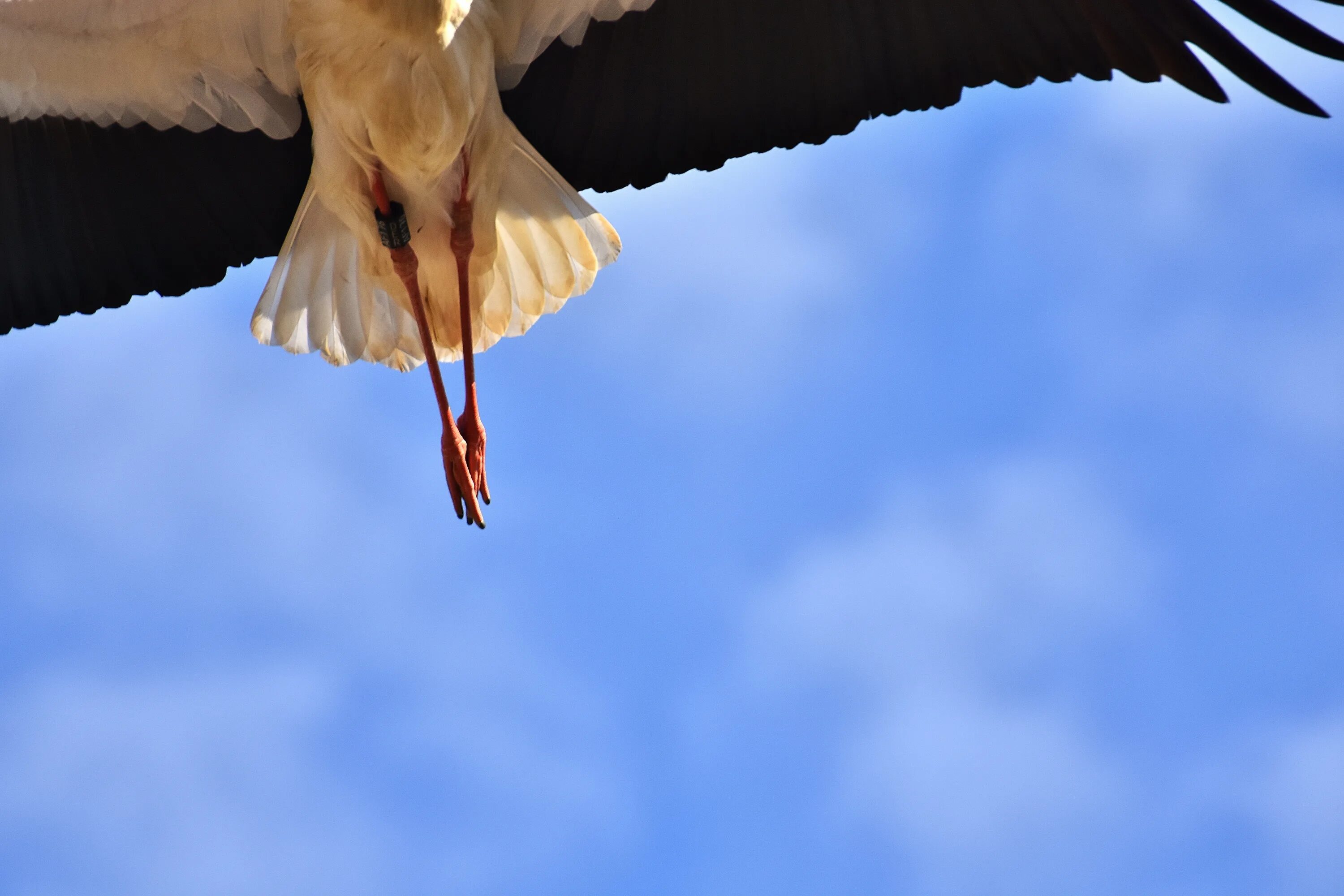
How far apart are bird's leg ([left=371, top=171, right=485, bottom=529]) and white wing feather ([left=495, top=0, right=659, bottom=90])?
21.5 inches

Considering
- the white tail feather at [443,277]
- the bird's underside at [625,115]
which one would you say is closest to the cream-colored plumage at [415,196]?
the white tail feather at [443,277]

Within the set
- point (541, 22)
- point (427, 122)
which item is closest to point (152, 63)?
point (427, 122)

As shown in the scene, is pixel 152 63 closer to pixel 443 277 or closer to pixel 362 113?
pixel 362 113

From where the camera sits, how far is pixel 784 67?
4809 millimetres

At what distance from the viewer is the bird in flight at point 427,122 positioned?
4.45 m

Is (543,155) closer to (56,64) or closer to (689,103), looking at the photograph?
(689,103)

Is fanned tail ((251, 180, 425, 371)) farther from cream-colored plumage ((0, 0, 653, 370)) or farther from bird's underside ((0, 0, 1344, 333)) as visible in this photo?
bird's underside ((0, 0, 1344, 333))

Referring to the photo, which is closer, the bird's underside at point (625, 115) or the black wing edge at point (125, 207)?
the bird's underside at point (625, 115)

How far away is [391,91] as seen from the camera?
4344 millimetres

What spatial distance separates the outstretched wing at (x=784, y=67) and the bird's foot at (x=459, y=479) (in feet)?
3.08

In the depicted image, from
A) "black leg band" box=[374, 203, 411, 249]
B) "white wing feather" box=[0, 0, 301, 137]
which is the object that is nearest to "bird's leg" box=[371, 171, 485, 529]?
"black leg band" box=[374, 203, 411, 249]

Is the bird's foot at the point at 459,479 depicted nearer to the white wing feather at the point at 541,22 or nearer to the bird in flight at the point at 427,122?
the bird in flight at the point at 427,122

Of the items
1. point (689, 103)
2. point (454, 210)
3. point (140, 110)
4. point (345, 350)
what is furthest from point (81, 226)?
point (689, 103)

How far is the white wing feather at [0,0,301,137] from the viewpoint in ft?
15.0
